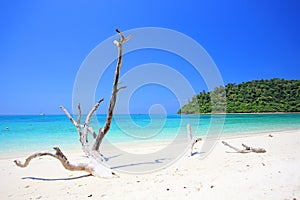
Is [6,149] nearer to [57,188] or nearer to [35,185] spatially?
[35,185]

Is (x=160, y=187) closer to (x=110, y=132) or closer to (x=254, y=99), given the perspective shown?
(x=110, y=132)

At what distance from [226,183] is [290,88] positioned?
83980 millimetres

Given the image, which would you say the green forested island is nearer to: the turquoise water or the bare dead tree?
the turquoise water

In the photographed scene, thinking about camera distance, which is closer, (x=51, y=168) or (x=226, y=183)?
(x=226, y=183)

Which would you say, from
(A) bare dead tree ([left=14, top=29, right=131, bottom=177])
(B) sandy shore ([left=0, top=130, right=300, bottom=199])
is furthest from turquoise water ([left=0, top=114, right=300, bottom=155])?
(B) sandy shore ([left=0, top=130, right=300, bottom=199])

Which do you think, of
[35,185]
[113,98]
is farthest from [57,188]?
[113,98]

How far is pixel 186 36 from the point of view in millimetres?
10023

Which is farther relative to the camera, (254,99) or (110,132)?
(254,99)

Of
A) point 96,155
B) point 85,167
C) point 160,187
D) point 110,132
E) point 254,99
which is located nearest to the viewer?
point 160,187

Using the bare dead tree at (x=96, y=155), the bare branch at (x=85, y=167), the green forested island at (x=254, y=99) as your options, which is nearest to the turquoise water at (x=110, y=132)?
the bare dead tree at (x=96, y=155)

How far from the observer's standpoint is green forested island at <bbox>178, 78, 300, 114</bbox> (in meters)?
69.4

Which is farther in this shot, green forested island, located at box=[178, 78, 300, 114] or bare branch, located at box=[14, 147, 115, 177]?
green forested island, located at box=[178, 78, 300, 114]

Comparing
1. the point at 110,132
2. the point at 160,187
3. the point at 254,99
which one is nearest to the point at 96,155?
the point at 160,187

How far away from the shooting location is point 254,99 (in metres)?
75.4
